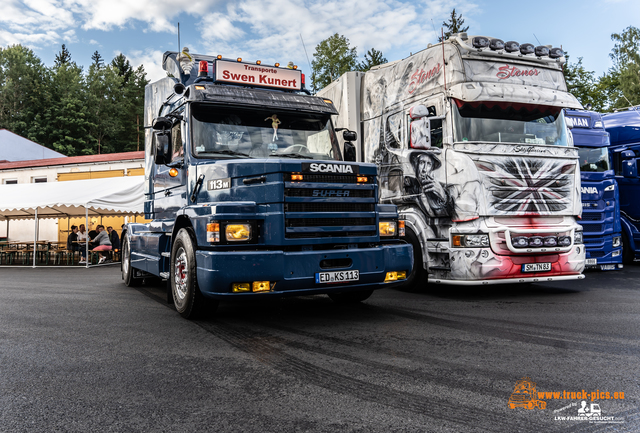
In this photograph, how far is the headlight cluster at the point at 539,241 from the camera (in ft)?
25.2

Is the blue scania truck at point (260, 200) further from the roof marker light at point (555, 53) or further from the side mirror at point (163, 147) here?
the roof marker light at point (555, 53)

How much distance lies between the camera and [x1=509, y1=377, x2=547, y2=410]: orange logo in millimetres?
3402

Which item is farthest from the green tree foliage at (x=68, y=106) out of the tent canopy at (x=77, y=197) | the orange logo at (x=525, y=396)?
the orange logo at (x=525, y=396)

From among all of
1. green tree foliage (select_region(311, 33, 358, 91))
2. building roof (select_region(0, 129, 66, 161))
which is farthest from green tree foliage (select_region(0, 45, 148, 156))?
green tree foliage (select_region(311, 33, 358, 91))

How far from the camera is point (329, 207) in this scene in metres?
5.85

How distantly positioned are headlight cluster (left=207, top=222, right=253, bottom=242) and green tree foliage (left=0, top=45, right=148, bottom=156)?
167ft

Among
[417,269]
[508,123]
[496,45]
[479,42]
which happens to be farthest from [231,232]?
[496,45]

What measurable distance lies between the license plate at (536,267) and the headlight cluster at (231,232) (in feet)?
15.0

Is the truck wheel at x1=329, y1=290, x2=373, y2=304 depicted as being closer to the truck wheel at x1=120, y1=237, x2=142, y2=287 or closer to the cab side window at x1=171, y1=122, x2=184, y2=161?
the cab side window at x1=171, y1=122, x2=184, y2=161

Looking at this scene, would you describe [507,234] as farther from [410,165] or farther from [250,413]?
[250,413]

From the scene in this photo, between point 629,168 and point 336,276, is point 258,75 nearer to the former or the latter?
point 336,276

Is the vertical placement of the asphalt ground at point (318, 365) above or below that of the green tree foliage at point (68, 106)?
below

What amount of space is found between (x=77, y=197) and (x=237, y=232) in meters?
14.7

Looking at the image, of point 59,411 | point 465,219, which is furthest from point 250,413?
point 465,219
